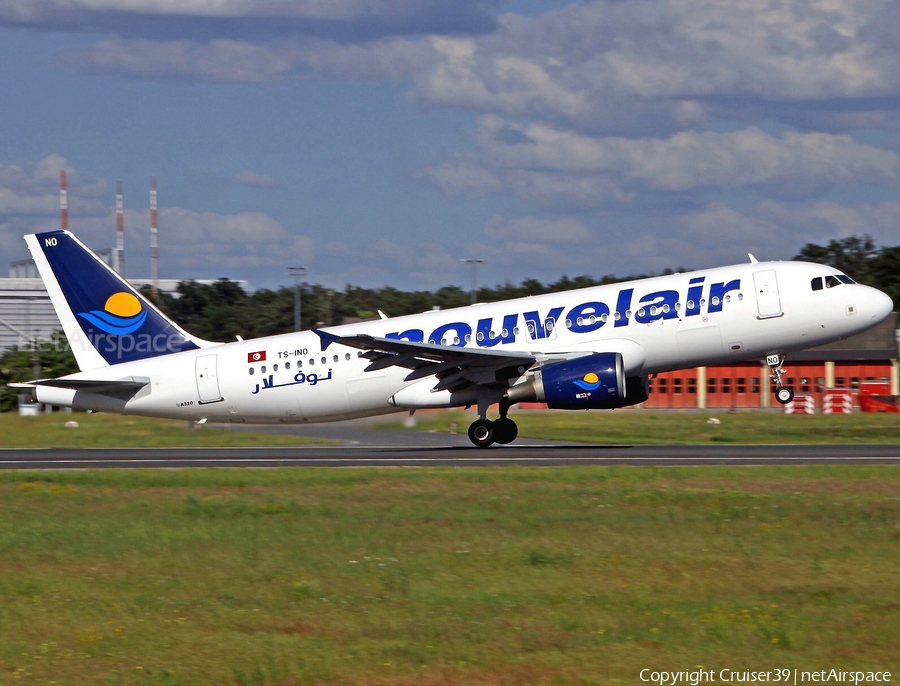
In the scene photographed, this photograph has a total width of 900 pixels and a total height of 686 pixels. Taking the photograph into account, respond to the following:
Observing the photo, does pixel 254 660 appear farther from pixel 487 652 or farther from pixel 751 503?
pixel 751 503

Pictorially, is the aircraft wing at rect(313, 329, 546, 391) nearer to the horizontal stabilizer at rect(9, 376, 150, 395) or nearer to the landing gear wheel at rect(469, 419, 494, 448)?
the landing gear wheel at rect(469, 419, 494, 448)

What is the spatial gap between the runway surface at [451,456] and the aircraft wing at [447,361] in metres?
2.02

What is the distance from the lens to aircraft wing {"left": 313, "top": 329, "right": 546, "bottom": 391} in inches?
1055

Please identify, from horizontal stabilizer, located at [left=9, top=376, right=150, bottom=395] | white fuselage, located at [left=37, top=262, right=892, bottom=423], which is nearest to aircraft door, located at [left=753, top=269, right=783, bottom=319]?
white fuselage, located at [left=37, top=262, right=892, bottom=423]

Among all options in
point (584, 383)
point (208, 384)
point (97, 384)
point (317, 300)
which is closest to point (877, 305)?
point (584, 383)

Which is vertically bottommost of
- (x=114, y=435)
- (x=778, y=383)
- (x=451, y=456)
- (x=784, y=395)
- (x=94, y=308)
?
(x=451, y=456)

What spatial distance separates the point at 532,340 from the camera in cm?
2856

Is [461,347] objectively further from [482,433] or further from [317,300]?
[317,300]

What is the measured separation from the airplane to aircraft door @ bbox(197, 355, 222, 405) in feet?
0.11

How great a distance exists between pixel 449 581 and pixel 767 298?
17792 mm

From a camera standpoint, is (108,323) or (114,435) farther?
(114,435)

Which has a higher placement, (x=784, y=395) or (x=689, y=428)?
(x=784, y=395)

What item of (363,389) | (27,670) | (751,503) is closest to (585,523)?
(751,503)

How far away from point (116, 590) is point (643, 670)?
6.44 meters
